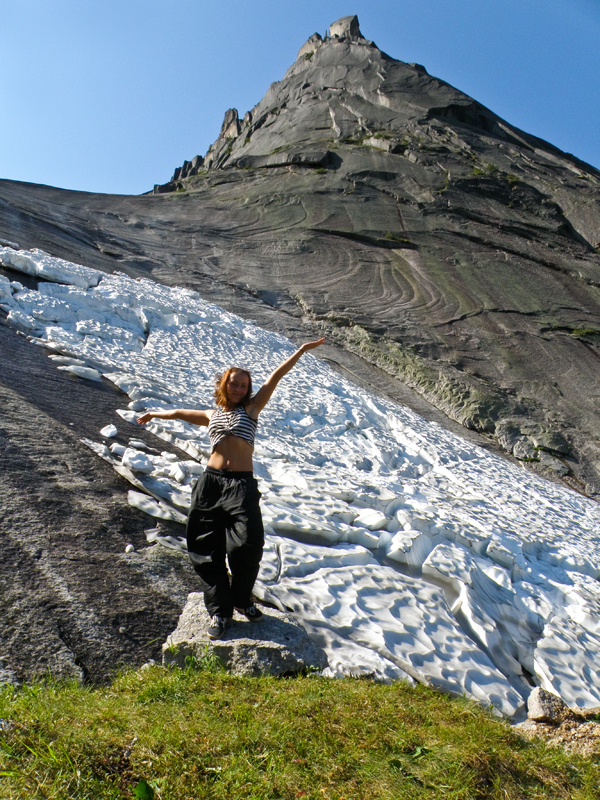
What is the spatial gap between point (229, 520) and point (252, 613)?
65 centimetres

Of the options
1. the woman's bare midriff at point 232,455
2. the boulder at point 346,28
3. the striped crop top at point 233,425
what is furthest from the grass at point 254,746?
the boulder at point 346,28

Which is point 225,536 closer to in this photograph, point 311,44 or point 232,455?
point 232,455

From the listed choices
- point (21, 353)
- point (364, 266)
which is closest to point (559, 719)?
point (21, 353)

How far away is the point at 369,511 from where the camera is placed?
6.98 m

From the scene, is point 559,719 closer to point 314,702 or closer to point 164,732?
point 314,702

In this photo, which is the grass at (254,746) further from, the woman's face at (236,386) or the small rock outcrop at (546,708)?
the woman's face at (236,386)

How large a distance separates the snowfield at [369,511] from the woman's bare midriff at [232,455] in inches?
49.1

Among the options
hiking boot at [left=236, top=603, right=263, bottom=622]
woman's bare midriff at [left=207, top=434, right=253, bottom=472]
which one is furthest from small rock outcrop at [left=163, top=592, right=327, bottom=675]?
woman's bare midriff at [left=207, top=434, right=253, bottom=472]

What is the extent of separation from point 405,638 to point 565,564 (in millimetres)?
4155

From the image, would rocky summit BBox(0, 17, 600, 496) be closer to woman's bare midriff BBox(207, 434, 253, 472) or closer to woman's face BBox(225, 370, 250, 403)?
woman's face BBox(225, 370, 250, 403)

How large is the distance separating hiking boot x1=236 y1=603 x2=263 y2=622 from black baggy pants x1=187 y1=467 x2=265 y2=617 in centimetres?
3

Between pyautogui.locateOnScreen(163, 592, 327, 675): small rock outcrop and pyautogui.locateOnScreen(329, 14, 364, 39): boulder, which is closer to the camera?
pyautogui.locateOnScreen(163, 592, 327, 675): small rock outcrop

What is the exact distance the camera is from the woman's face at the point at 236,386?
14.3 ft

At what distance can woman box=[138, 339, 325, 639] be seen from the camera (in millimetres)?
3879
